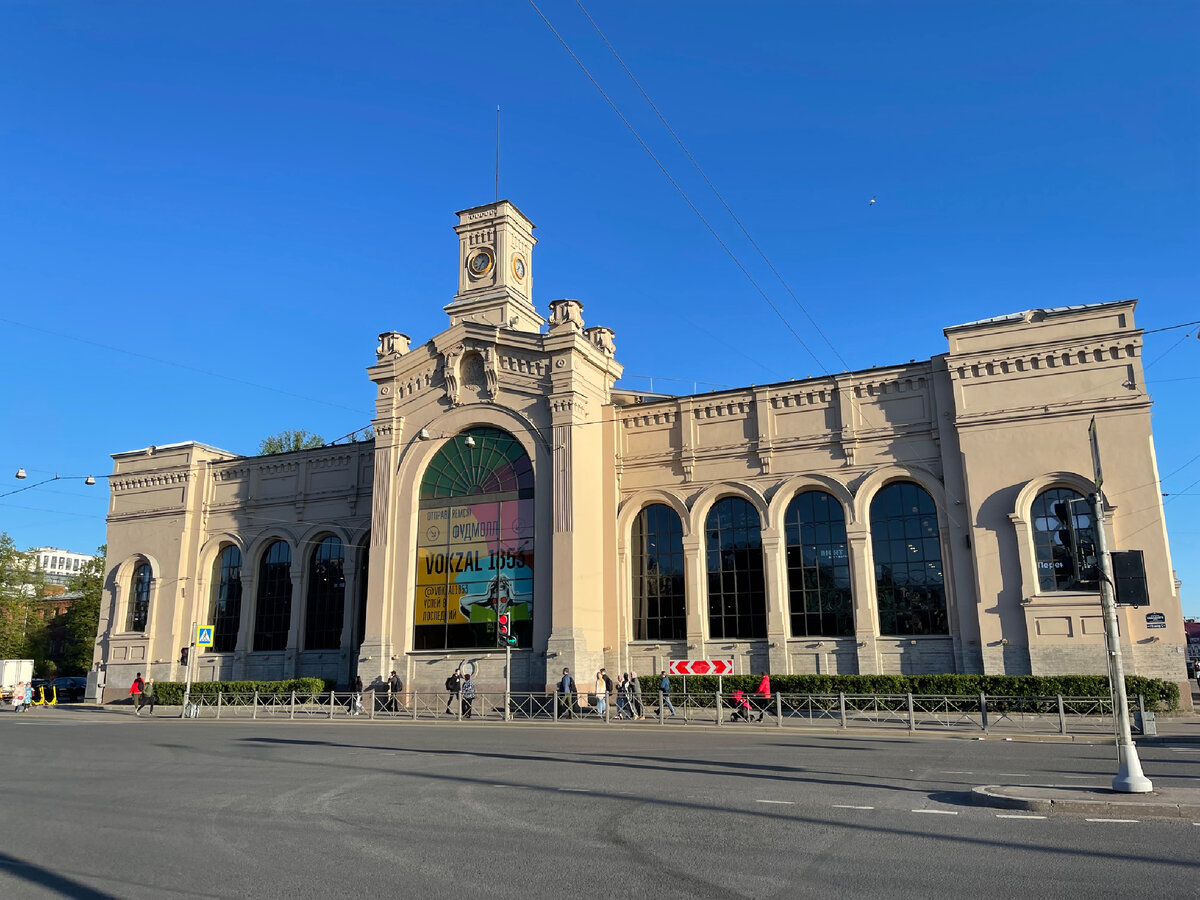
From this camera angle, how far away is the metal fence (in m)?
25.3

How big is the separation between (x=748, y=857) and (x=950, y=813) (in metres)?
3.52

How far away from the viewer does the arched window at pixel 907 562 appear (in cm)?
3144

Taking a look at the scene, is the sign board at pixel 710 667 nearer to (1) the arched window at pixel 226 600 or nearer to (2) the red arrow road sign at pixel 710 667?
(2) the red arrow road sign at pixel 710 667

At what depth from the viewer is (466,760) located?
1745 cm

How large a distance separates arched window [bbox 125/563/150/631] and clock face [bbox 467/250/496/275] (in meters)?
23.5

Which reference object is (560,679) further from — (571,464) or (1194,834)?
(1194,834)

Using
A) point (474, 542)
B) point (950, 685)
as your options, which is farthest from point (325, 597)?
point (950, 685)

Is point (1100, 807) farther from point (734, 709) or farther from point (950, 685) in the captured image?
point (950, 685)

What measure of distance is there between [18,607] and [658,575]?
6281 cm

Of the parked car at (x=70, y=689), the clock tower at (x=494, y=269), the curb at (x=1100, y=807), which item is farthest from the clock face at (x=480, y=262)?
the parked car at (x=70, y=689)

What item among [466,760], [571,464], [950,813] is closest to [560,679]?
[571,464]

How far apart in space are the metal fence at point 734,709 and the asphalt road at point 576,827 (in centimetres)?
635

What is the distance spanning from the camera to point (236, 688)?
39750 millimetres

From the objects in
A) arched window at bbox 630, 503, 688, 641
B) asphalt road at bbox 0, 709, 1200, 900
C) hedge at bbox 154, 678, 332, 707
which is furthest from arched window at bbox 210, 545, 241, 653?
asphalt road at bbox 0, 709, 1200, 900
